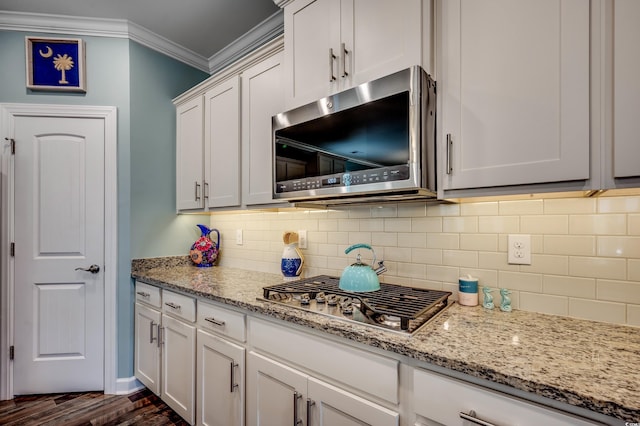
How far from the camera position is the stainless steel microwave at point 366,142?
3.79 ft

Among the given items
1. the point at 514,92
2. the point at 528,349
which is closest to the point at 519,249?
the point at 528,349

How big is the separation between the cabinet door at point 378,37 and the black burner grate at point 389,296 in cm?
93

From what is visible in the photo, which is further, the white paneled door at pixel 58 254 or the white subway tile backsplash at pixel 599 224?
the white paneled door at pixel 58 254

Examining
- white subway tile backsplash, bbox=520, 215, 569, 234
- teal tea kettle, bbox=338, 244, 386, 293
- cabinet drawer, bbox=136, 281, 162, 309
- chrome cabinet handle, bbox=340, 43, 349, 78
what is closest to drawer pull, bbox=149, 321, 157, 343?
cabinet drawer, bbox=136, 281, 162, 309

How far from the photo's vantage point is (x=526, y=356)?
0.86m

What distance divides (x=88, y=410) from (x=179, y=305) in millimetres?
1059

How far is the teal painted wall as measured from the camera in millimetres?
2295

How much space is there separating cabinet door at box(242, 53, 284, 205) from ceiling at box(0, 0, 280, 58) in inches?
22.5

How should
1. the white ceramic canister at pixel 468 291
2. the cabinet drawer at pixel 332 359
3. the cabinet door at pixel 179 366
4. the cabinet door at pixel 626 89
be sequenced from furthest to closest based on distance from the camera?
the cabinet door at pixel 179 366
the white ceramic canister at pixel 468 291
the cabinet drawer at pixel 332 359
the cabinet door at pixel 626 89

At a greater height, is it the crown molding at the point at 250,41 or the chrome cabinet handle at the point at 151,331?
the crown molding at the point at 250,41

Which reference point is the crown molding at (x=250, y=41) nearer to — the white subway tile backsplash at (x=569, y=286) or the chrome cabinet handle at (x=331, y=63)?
the chrome cabinet handle at (x=331, y=63)

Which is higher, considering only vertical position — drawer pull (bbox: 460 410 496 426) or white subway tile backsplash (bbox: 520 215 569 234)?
white subway tile backsplash (bbox: 520 215 569 234)

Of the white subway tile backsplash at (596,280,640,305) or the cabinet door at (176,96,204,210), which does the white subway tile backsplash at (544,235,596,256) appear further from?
the cabinet door at (176,96,204,210)

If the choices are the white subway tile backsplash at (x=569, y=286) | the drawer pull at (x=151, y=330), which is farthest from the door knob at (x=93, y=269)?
the white subway tile backsplash at (x=569, y=286)
